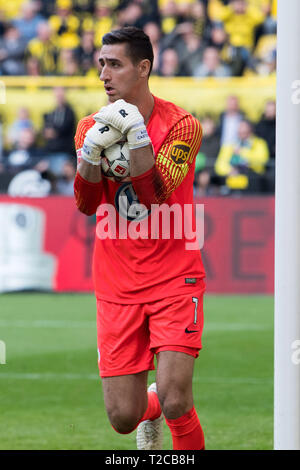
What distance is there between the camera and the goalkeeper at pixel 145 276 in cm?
445

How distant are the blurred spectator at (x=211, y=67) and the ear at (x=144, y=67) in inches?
438

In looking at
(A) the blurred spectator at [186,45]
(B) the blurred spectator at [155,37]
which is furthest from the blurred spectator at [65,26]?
(A) the blurred spectator at [186,45]

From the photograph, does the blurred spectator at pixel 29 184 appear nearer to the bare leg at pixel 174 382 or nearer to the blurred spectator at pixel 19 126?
the blurred spectator at pixel 19 126

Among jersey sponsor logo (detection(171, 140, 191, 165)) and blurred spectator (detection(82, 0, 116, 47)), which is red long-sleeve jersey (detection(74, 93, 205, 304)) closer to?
jersey sponsor logo (detection(171, 140, 191, 165))

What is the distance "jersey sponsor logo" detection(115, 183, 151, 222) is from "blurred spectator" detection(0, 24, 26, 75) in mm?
12577

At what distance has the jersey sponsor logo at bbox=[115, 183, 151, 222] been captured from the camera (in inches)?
181

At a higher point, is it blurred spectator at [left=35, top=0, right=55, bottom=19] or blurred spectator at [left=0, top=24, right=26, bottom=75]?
blurred spectator at [left=35, top=0, right=55, bottom=19]

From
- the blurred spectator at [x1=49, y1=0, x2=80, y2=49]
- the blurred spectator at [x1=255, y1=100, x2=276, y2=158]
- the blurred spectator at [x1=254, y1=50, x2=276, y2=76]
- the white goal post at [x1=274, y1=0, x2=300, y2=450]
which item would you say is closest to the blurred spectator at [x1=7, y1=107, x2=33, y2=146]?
the blurred spectator at [x1=49, y1=0, x2=80, y2=49]

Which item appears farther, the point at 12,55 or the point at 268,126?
the point at 12,55

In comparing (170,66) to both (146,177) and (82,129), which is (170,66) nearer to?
(82,129)

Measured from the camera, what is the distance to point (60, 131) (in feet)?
48.6

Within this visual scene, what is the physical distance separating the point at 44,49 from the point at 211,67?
332 centimetres

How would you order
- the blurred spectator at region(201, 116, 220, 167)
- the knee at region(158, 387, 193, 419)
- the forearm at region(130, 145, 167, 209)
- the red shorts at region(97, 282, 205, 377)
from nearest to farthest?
1. the forearm at region(130, 145, 167, 209)
2. the knee at region(158, 387, 193, 419)
3. the red shorts at region(97, 282, 205, 377)
4. the blurred spectator at region(201, 116, 220, 167)

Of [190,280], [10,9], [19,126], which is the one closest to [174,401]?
[190,280]
